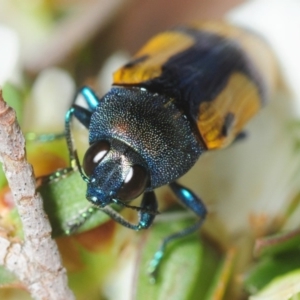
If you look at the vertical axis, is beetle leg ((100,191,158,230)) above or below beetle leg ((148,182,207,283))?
above

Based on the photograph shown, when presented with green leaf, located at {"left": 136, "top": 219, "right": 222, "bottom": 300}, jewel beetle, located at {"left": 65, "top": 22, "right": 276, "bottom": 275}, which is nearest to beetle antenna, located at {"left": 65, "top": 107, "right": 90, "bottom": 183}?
jewel beetle, located at {"left": 65, "top": 22, "right": 276, "bottom": 275}

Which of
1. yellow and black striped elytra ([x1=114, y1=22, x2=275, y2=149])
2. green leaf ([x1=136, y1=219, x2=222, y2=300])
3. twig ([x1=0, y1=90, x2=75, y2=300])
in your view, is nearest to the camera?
twig ([x1=0, y1=90, x2=75, y2=300])

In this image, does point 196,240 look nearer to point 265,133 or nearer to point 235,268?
point 235,268

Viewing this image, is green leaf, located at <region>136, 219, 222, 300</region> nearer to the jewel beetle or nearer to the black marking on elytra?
the jewel beetle

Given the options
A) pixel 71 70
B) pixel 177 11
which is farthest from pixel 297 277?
pixel 177 11

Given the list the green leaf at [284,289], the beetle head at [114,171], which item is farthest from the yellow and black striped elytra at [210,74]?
the green leaf at [284,289]

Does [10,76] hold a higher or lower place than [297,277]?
higher

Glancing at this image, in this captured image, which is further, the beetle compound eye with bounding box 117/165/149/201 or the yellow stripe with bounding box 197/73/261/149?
the yellow stripe with bounding box 197/73/261/149
